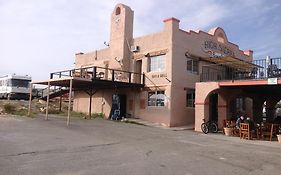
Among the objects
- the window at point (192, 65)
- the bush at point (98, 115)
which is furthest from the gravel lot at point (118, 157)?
the bush at point (98, 115)

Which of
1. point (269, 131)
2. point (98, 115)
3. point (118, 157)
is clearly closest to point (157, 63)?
point (98, 115)

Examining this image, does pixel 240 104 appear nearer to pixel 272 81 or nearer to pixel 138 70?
pixel 138 70

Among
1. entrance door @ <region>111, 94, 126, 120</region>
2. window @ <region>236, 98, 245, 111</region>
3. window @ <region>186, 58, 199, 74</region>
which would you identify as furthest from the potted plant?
window @ <region>236, 98, 245, 111</region>

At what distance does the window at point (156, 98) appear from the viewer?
24.5m

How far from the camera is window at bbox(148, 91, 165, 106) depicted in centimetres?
2450

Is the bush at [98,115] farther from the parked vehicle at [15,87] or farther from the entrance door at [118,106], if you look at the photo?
the parked vehicle at [15,87]

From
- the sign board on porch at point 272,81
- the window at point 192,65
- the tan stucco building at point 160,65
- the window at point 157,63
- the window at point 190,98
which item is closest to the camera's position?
the sign board on porch at point 272,81

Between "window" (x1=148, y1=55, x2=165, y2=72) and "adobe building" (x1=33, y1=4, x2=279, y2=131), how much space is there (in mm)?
65

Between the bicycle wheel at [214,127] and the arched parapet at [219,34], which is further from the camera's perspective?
the arched parapet at [219,34]

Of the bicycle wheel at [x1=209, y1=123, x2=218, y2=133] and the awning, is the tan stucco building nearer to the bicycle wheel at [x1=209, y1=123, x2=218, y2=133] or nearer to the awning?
the awning

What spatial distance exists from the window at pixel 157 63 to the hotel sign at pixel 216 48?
4188 millimetres

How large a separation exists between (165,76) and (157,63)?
1.64 meters

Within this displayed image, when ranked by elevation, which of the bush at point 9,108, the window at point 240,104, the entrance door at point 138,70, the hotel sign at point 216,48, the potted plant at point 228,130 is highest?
the hotel sign at point 216,48

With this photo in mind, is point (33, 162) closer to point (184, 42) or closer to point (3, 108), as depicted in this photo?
point (184, 42)
